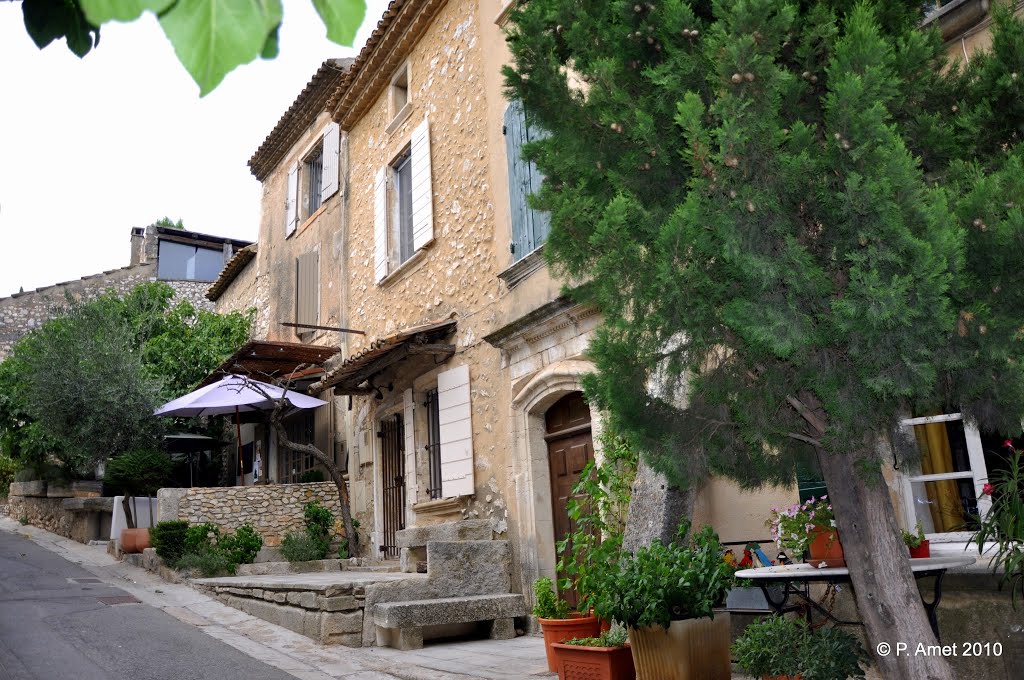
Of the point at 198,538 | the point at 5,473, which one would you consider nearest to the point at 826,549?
the point at 198,538

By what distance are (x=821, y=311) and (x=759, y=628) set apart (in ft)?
6.50

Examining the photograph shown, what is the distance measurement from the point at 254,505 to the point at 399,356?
334 cm

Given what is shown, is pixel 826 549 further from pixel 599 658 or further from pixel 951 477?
pixel 599 658

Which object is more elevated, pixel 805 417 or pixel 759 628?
pixel 805 417

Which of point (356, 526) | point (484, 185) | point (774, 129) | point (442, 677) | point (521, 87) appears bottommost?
point (442, 677)

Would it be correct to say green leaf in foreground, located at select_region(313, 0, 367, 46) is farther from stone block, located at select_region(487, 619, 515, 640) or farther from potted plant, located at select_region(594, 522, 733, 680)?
stone block, located at select_region(487, 619, 515, 640)

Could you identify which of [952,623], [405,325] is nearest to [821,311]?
[952,623]

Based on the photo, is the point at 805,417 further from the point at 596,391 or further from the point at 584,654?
the point at 584,654

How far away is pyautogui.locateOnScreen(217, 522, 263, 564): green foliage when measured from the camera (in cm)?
1002

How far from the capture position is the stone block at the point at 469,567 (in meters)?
7.16

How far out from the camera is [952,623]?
4348 mm

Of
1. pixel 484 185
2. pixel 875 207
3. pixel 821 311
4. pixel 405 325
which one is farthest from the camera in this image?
pixel 405 325

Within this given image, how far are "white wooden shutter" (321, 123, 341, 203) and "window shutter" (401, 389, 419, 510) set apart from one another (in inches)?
172

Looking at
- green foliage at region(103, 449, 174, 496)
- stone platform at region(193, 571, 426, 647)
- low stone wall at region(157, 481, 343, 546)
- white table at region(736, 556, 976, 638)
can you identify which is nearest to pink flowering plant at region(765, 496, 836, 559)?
white table at region(736, 556, 976, 638)
